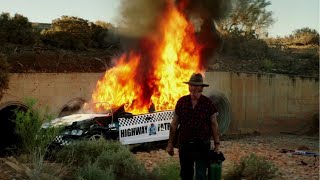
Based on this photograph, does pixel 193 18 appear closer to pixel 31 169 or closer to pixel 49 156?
pixel 49 156

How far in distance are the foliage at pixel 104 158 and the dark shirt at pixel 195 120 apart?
155 cm

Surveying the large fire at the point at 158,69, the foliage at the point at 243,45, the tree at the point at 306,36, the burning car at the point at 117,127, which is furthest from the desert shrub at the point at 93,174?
the tree at the point at 306,36

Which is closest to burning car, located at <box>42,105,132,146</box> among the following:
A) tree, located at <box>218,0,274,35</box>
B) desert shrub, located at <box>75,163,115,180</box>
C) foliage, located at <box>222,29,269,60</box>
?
desert shrub, located at <box>75,163,115,180</box>

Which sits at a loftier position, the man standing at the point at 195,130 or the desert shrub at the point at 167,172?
the man standing at the point at 195,130

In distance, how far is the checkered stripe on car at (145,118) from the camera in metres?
13.0

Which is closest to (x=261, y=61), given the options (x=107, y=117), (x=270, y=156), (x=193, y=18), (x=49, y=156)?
(x=193, y=18)

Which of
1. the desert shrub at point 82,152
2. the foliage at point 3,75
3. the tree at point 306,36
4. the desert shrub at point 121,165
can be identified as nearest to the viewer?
the desert shrub at point 121,165

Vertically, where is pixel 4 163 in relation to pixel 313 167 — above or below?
above

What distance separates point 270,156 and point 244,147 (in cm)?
237

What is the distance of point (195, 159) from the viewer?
245 inches

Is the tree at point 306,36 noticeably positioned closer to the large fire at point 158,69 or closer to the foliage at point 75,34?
the foliage at point 75,34

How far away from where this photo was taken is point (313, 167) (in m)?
12.8

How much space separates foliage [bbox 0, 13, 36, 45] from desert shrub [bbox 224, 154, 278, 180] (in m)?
16.7

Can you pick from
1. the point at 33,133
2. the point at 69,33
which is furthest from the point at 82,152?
the point at 69,33
